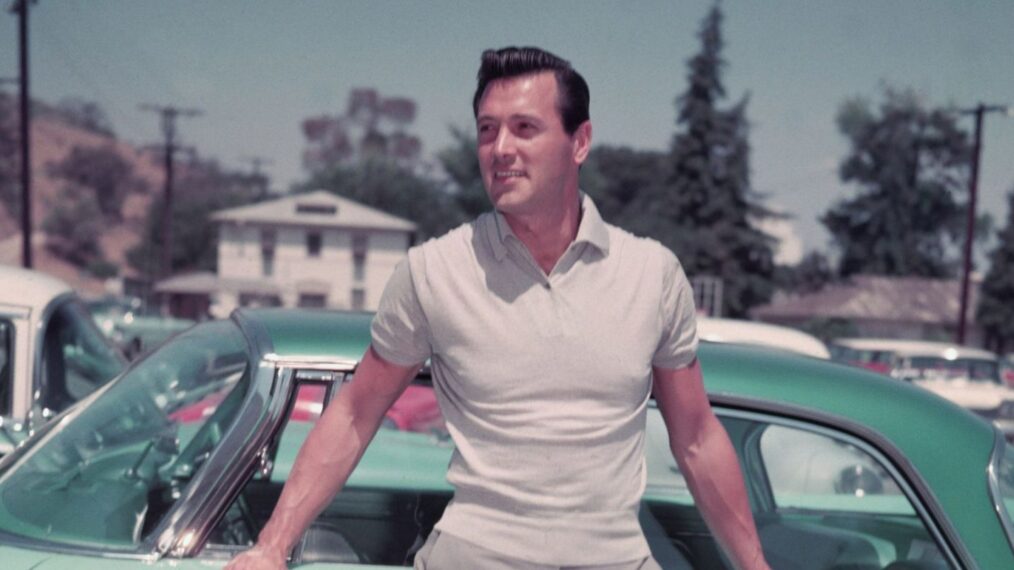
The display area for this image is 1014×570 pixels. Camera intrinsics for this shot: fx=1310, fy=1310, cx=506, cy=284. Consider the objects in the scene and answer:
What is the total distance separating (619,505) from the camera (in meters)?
2.23

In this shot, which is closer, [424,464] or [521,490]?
[521,490]

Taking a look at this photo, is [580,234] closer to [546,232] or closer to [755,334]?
[546,232]

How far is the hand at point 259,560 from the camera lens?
2.19 m

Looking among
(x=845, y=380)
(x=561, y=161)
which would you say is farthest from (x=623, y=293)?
(x=845, y=380)

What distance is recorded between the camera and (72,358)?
5.74 meters

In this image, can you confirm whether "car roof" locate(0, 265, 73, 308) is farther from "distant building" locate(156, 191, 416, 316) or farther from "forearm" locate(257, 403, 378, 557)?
"distant building" locate(156, 191, 416, 316)

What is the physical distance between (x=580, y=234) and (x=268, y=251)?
69.2 meters

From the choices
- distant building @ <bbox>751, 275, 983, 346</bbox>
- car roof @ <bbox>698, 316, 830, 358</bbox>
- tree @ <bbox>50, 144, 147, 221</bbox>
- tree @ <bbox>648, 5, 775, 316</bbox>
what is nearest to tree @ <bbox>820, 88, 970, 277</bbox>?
distant building @ <bbox>751, 275, 983, 346</bbox>

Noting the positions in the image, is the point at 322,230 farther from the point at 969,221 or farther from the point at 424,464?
the point at 424,464

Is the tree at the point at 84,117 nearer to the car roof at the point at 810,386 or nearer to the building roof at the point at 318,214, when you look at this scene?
the building roof at the point at 318,214

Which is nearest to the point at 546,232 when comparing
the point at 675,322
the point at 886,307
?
the point at 675,322

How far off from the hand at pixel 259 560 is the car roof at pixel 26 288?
138 inches

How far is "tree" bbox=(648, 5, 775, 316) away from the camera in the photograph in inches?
2077

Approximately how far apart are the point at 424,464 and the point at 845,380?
1430 mm
